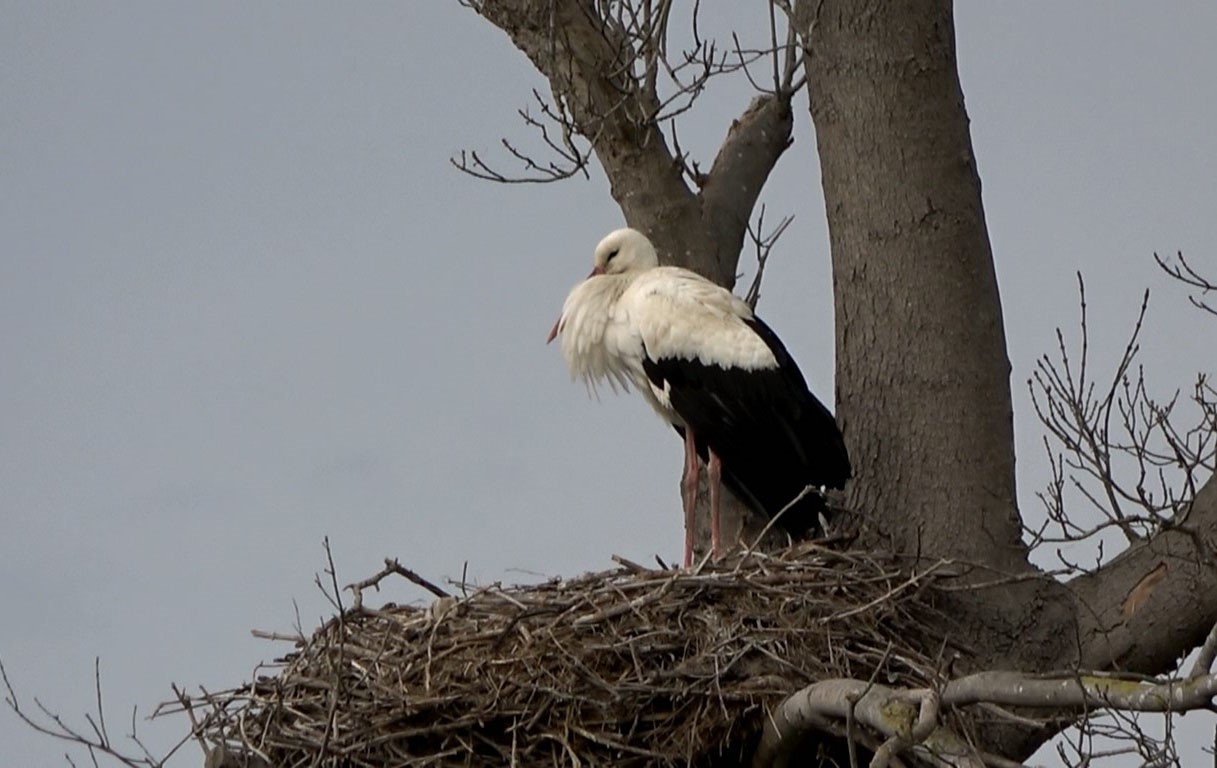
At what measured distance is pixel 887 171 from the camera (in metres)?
6.90

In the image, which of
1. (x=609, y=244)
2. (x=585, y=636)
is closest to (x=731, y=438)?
(x=609, y=244)

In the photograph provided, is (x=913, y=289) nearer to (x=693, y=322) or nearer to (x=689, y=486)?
(x=693, y=322)

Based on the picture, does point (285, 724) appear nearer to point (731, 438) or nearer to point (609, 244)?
point (731, 438)

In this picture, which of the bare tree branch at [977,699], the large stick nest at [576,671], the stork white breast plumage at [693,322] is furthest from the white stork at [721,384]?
the bare tree branch at [977,699]

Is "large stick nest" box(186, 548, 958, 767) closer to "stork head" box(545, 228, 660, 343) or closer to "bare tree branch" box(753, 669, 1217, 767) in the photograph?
"bare tree branch" box(753, 669, 1217, 767)

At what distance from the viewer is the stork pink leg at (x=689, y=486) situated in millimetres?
7570

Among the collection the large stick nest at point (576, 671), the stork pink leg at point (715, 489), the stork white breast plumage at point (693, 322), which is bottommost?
the large stick nest at point (576, 671)

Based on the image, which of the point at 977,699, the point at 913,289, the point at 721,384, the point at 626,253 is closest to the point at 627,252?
the point at 626,253

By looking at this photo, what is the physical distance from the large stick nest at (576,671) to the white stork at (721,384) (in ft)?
2.66

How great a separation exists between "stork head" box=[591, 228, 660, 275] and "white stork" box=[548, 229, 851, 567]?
0.11 m

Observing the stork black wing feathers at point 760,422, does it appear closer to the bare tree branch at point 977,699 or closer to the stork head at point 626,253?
the stork head at point 626,253

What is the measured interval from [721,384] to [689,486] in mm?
596

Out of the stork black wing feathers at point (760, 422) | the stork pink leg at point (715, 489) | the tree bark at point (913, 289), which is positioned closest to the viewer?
the tree bark at point (913, 289)

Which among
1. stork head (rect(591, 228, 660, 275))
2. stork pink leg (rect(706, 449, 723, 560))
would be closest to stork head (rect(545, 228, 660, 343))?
stork head (rect(591, 228, 660, 275))
